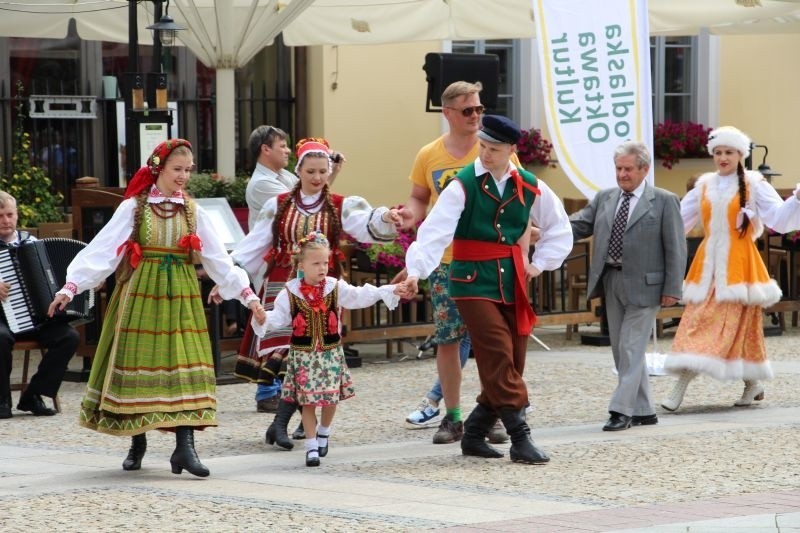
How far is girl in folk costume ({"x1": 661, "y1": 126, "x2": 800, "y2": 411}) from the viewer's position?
34.2 feet

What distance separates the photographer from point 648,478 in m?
7.68

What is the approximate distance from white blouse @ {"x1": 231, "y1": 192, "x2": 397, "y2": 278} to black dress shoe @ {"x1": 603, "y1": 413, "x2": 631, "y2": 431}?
5.63 ft

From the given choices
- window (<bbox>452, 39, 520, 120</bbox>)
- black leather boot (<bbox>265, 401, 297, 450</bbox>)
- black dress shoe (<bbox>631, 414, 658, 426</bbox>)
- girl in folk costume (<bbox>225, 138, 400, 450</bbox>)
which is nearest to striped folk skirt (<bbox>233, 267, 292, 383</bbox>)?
girl in folk costume (<bbox>225, 138, 400, 450</bbox>)

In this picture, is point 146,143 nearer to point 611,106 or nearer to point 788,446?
point 611,106

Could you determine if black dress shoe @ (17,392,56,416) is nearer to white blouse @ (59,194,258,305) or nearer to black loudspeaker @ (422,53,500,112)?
white blouse @ (59,194,258,305)

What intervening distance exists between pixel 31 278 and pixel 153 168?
273cm

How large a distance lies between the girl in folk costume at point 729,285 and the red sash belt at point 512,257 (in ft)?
8.04

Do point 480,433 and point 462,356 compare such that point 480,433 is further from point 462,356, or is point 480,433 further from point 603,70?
point 603,70

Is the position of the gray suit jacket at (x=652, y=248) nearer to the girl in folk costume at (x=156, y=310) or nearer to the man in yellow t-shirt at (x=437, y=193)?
the man in yellow t-shirt at (x=437, y=193)

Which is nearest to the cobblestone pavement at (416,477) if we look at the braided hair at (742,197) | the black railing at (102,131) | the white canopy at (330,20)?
the braided hair at (742,197)

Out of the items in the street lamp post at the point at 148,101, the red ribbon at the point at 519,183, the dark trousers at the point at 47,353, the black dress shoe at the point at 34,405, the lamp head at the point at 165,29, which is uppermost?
the lamp head at the point at 165,29

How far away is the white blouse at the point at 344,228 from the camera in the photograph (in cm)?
885

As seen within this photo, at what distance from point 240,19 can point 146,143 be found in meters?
2.96

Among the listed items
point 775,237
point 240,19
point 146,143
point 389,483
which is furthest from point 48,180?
point 389,483
